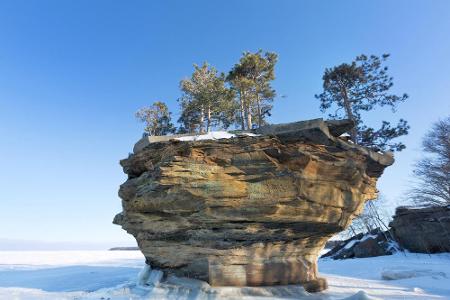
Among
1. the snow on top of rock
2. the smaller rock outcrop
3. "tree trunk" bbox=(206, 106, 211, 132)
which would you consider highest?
"tree trunk" bbox=(206, 106, 211, 132)

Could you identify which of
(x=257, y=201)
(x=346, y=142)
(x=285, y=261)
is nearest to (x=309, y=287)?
(x=285, y=261)

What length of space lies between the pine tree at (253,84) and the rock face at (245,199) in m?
12.2

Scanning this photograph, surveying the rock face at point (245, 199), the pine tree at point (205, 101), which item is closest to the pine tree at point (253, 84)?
the pine tree at point (205, 101)

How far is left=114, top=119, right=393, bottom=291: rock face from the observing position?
33.0ft

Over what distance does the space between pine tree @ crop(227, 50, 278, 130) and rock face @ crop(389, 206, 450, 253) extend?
528 inches

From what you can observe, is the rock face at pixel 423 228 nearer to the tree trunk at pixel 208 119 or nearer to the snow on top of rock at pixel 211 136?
the tree trunk at pixel 208 119

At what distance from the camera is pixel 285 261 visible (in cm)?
1159

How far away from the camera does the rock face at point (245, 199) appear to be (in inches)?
396

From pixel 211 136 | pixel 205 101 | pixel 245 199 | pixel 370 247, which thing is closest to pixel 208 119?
pixel 205 101

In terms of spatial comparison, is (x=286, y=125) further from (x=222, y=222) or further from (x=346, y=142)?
(x=222, y=222)

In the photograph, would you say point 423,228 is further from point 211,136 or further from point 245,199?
point 211,136

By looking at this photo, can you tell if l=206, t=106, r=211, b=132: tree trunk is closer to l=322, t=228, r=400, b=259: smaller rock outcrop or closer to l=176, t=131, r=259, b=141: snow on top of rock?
l=176, t=131, r=259, b=141: snow on top of rock

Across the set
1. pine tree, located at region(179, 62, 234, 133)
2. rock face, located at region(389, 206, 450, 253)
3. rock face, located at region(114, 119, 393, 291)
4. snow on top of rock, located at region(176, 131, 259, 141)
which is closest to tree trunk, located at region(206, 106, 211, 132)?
pine tree, located at region(179, 62, 234, 133)

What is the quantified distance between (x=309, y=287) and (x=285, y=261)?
1.29 metres
